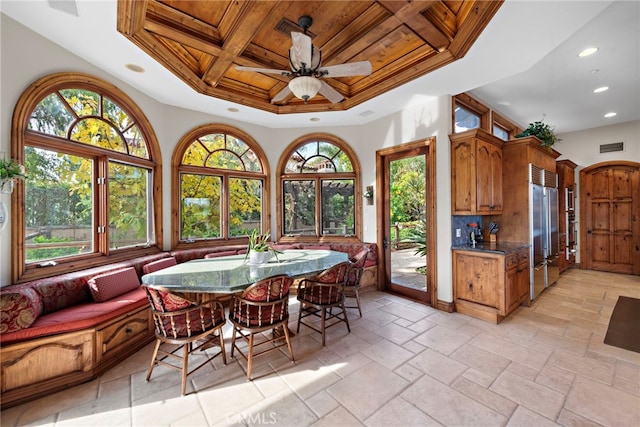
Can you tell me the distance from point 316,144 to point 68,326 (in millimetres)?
4345

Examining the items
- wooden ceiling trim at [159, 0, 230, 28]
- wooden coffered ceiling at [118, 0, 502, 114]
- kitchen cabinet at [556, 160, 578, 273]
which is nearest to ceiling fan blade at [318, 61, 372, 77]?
wooden coffered ceiling at [118, 0, 502, 114]

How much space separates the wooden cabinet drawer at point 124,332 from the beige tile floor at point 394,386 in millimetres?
184

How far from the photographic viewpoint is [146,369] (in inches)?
94.7

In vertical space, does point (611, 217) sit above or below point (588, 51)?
below

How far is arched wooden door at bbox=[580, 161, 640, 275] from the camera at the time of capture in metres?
5.35

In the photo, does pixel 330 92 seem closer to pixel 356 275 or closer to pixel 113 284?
pixel 356 275

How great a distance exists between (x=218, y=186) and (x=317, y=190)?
6.04 feet

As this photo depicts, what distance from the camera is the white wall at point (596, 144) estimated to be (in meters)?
5.34

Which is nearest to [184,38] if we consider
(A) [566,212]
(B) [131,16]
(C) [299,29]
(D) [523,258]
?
(B) [131,16]

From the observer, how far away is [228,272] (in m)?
2.66

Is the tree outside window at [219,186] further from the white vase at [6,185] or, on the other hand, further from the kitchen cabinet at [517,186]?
the kitchen cabinet at [517,186]

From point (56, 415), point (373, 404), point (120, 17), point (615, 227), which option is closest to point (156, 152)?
point (120, 17)

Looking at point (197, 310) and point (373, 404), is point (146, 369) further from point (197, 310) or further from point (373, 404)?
point (373, 404)

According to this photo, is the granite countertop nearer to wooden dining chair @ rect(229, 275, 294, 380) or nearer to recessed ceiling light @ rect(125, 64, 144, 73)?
wooden dining chair @ rect(229, 275, 294, 380)
